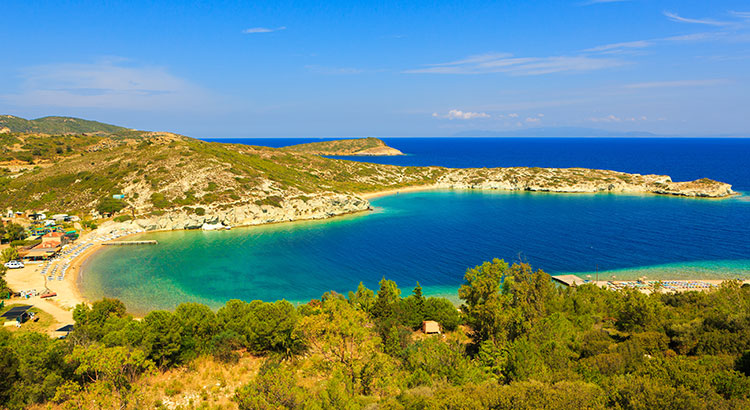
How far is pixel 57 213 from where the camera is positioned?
83.8m

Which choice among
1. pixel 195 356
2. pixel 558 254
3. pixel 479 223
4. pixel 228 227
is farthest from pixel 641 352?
pixel 228 227

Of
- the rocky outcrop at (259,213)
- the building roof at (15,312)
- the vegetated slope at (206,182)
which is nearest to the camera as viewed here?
the building roof at (15,312)

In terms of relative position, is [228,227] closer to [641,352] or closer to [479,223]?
[479,223]

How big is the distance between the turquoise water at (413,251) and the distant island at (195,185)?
21.4 feet

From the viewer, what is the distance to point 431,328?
3516 centimetres

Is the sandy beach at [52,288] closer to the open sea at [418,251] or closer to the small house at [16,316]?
the open sea at [418,251]

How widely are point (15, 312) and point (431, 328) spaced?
4133cm

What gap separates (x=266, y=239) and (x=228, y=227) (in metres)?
14.9

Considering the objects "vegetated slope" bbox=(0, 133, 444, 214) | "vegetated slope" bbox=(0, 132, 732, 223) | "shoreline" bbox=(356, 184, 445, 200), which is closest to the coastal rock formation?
"vegetated slope" bbox=(0, 132, 732, 223)

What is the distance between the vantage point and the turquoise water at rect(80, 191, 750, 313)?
49.8 metres

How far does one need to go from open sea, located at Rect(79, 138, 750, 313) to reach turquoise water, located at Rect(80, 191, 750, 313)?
175 millimetres

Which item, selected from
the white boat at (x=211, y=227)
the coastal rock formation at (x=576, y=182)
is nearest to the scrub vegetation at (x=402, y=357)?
the white boat at (x=211, y=227)

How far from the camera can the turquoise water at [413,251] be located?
4975 centimetres

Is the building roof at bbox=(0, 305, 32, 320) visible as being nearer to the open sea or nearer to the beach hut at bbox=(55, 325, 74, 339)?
the beach hut at bbox=(55, 325, 74, 339)
